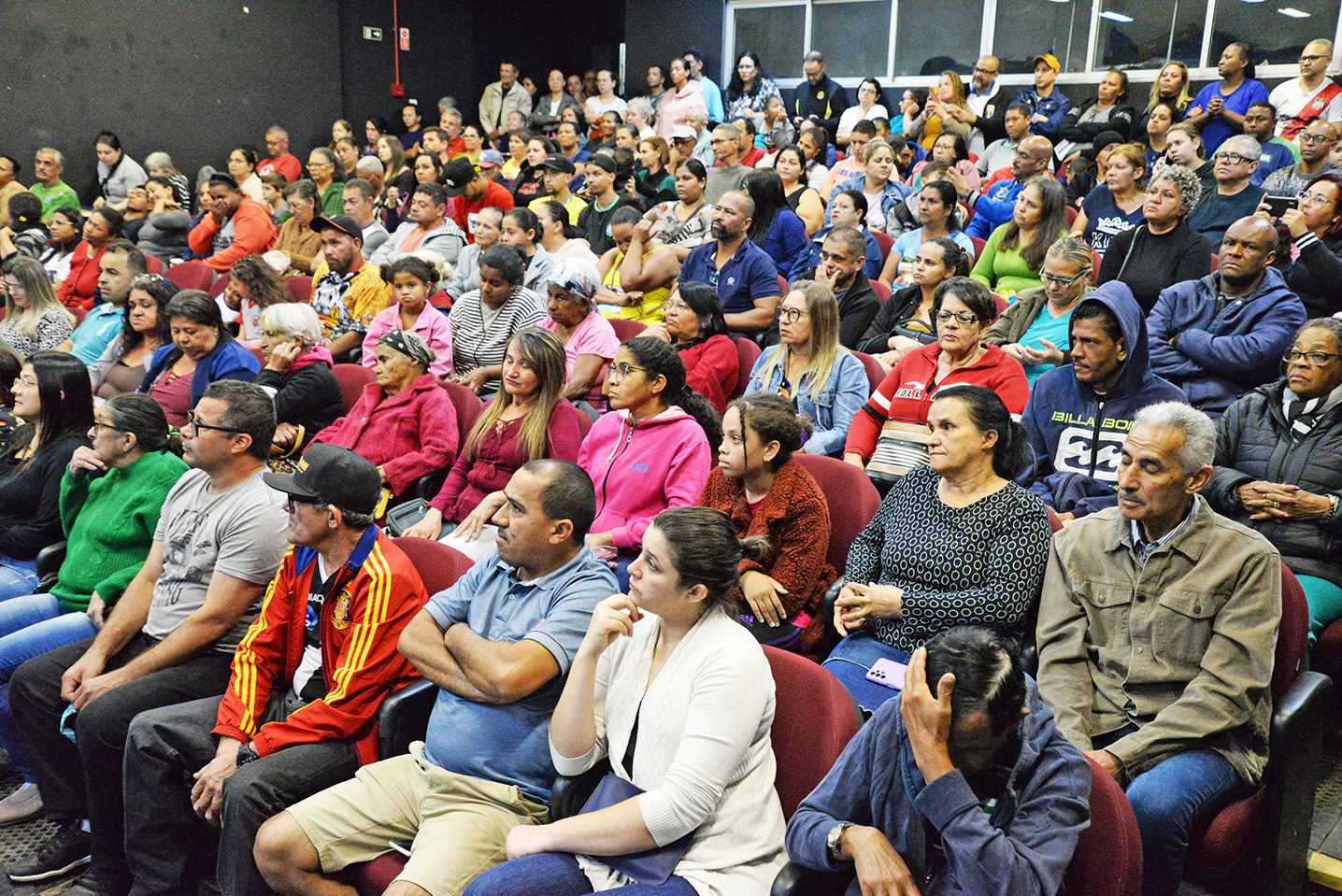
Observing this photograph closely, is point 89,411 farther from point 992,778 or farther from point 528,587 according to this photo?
point 992,778

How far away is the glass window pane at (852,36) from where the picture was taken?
10492 mm

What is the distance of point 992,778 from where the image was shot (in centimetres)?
156

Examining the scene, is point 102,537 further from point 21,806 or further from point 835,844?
point 835,844

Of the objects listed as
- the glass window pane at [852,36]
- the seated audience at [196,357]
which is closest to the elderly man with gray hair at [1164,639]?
the seated audience at [196,357]

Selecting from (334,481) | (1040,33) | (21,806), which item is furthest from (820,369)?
(1040,33)

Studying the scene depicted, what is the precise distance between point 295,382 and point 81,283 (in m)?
3.31

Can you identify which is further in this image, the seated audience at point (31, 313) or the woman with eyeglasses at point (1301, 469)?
the seated audience at point (31, 313)

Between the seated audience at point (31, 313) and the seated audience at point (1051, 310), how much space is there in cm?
472

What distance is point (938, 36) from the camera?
1003cm

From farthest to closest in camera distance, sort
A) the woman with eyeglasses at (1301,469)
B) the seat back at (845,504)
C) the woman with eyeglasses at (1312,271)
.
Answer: the woman with eyeglasses at (1312,271) < the seat back at (845,504) < the woman with eyeglasses at (1301,469)

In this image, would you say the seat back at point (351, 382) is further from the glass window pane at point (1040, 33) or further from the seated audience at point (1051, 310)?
the glass window pane at point (1040, 33)

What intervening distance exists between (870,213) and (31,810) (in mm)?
5380

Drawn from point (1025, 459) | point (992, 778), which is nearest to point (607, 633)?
point (992, 778)

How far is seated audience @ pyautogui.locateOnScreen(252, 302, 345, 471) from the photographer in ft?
13.0
